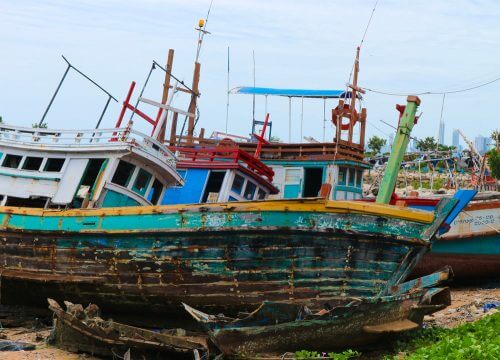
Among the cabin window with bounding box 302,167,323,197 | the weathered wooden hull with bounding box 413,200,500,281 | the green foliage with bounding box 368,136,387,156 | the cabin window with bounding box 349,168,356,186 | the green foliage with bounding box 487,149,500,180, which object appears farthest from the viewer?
the green foliage with bounding box 368,136,387,156

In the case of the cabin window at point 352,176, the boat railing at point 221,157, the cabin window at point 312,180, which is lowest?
the boat railing at point 221,157

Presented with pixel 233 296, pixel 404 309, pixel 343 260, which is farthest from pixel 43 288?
pixel 404 309

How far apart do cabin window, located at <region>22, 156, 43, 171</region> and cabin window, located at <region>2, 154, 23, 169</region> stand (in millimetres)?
244

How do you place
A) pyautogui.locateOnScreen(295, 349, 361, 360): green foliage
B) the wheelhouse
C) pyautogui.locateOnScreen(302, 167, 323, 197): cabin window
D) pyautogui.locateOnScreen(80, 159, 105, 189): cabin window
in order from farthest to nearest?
pyautogui.locateOnScreen(302, 167, 323, 197): cabin window < the wheelhouse < pyautogui.locateOnScreen(80, 159, 105, 189): cabin window < pyautogui.locateOnScreen(295, 349, 361, 360): green foliage

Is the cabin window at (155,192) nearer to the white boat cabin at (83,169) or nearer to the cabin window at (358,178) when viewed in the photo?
the white boat cabin at (83,169)

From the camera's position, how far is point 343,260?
34.1 ft

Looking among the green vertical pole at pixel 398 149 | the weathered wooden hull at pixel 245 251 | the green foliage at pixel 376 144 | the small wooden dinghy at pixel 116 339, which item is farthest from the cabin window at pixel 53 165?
the green foliage at pixel 376 144

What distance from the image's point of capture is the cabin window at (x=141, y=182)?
1300 centimetres

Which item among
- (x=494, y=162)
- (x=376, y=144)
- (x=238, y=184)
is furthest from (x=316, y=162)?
(x=376, y=144)

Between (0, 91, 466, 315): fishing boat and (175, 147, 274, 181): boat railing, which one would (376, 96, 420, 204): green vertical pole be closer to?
(0, 91, 466, 315): fishing boat

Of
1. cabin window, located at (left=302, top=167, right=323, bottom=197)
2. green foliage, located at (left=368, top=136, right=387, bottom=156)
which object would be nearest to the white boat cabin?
cabin window, located at (left=302, top=167, right=323, bottom=197)

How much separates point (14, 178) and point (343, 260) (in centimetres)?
646

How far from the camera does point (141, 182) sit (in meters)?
13.1

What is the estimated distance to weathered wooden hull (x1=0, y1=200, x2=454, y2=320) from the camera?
10281mm
